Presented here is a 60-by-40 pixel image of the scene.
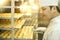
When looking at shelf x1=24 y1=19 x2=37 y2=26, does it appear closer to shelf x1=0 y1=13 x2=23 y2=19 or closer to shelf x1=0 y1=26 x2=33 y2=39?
shelf x1=0 y1=26 x2=33 y2=39

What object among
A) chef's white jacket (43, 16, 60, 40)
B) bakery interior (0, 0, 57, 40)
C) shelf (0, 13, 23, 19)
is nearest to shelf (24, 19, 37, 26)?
bakery interior (0, 0, 57, 40)

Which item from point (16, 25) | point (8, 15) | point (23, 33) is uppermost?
point (8, 15)

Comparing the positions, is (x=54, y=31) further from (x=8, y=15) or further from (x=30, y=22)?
(x=8, y=15)

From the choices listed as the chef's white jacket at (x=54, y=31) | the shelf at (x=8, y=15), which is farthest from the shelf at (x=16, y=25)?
the chef's white jacket at (x=54, y=31)

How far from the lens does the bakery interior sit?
2.73 metres

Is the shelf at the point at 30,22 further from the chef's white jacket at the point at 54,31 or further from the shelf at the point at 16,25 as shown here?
the chef's white jacket at the point at 54,31

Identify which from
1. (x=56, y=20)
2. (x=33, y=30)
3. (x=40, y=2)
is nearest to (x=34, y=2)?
(x=40, y=2)

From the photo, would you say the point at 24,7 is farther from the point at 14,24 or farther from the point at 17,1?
the point at 14,24

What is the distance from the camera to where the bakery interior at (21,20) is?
8.97 feet

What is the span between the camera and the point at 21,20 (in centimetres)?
286

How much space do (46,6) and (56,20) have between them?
4.51 feet

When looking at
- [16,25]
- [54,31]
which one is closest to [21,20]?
[16,25]

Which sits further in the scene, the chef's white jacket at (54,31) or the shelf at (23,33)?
the shelf at (23,33)

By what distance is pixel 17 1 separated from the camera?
2.77m
